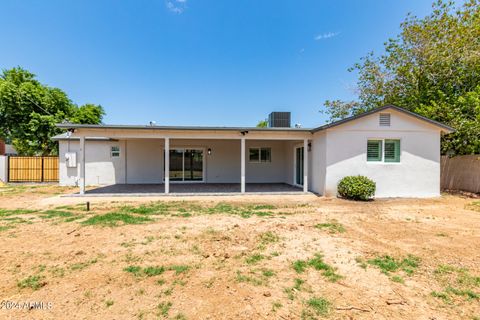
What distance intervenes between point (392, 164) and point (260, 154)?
735 centimetres

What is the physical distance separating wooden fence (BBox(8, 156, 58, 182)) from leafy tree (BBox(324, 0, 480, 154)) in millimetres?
21123

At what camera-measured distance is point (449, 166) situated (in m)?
12.2

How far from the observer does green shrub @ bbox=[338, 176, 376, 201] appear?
8.98 meters

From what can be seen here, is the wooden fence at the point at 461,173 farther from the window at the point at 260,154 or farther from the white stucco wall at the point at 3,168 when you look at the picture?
the white stucco wall at the point at 3,168

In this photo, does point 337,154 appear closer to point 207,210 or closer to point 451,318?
point 207,210

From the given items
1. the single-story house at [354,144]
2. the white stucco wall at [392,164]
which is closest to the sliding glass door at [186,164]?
the single-story house at [354,144]

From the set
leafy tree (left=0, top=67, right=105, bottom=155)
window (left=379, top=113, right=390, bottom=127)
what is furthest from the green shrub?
leafy tree (left=0, top=67, right=105, bottom=155)

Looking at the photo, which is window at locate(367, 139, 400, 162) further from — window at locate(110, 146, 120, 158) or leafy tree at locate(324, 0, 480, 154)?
window at locate(110, 146, 120, 158)

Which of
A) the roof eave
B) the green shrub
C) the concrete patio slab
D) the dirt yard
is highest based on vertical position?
the roof eave

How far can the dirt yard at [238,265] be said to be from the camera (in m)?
2.51

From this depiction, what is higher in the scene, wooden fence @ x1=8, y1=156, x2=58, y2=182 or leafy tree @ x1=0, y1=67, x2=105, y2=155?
leafy tree @ x1=0, y1=67, x2=105, y2=155

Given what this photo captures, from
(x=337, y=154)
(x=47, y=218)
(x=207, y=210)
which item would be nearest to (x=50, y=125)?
(x=47, y=218)

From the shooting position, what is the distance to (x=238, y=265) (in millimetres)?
3547

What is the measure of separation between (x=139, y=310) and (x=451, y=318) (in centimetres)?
320
